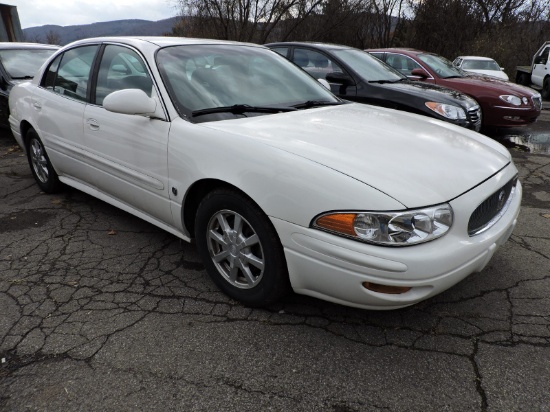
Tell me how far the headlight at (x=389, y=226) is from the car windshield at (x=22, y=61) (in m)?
6.64

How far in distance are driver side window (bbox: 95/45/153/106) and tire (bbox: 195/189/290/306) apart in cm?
102

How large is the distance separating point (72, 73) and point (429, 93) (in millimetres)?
4487

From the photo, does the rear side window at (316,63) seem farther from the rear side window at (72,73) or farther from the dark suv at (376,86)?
the rear side window at (72,73)

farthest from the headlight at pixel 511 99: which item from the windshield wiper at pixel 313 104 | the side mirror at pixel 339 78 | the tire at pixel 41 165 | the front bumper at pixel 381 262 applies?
the tire at pixel 41 165

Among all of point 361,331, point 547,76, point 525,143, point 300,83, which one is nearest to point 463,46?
point 547,76

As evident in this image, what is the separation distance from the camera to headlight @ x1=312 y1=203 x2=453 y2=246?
6.55ft

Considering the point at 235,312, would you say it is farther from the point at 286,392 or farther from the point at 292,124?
the point at 292,124

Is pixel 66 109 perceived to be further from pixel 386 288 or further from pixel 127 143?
pixel 386 288

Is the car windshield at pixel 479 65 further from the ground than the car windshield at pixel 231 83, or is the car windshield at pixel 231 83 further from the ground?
the car windshield at pixel 231 83

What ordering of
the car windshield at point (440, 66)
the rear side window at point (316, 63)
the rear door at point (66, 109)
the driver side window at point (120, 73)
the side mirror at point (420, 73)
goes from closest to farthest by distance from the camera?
the driver side window at point (120, 73), the rear door at point (66, 109), the rear side window at point (316, 63), the side mirror at point (420, 73), the car windshield at point (440, 66)

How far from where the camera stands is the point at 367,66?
21.5 feet

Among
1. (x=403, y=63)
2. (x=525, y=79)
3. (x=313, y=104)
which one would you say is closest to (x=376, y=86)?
(x=313, y=104)

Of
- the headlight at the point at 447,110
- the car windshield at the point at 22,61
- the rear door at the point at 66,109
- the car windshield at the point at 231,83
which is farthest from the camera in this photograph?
the car windshield at the point at 22,61

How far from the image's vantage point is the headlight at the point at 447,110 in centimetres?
579
